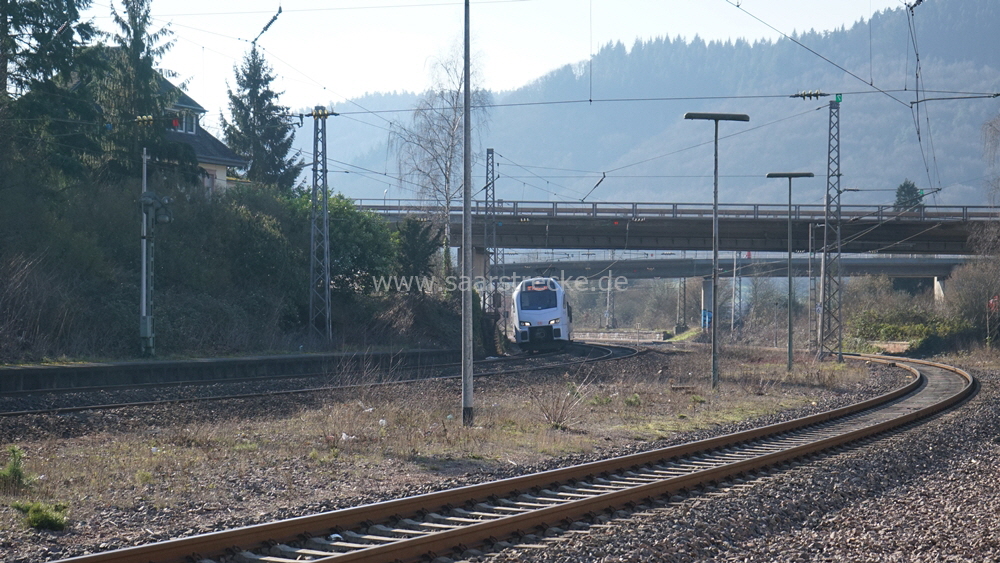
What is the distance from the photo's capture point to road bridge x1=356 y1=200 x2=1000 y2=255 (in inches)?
1777

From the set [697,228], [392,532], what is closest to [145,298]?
[392,532]

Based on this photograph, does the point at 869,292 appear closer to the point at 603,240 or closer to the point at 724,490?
the point at 603,240

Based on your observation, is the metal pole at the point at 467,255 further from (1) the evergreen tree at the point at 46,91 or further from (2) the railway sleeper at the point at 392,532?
(1) the evergreen tree at the point at 46,91

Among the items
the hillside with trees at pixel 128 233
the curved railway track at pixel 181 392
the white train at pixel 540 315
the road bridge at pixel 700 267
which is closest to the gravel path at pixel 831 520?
the curved railway track at pixel 181 392

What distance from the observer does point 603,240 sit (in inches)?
1918

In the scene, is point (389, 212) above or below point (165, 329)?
above

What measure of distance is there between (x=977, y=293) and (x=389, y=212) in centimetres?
3490

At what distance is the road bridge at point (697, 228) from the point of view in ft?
148

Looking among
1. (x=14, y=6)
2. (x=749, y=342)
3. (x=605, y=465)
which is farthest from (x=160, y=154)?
(x=749, y=342)

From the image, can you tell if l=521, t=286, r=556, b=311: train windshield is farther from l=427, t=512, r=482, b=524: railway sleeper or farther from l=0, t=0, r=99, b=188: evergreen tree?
l=427, t=512, r=482, b=524: railway sleeper

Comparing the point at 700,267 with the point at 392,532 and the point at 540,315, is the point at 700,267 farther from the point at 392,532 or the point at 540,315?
the point at 392,532

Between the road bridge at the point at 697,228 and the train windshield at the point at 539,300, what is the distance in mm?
6718

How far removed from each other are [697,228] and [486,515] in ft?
134

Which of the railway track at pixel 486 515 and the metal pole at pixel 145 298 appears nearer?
the railway track at pixel 486 515
